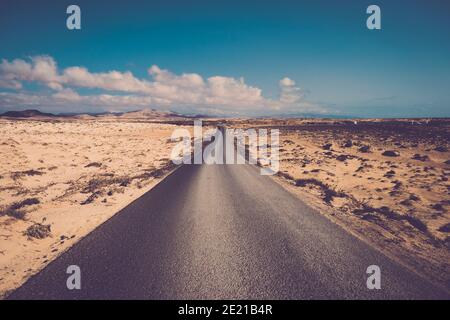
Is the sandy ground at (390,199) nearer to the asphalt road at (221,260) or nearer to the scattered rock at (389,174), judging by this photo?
the scattered rock at (389,174)

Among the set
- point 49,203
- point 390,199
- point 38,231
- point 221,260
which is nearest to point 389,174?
point 390,199

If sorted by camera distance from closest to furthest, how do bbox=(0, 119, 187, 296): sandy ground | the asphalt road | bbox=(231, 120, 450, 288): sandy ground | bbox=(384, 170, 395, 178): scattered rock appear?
the asphalt road → bbox=(0, 119, 187, 296): sandy ground → bbox=(231, 120, 450, 288): sandy ground → bbox=(384, 170, 395, 178): scattered rock

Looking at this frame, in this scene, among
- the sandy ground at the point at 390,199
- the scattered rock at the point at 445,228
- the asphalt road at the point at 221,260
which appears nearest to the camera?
the asphalt road at the point at 221,260

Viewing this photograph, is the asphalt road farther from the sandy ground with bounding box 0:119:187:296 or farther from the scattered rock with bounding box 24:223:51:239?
the scattered rock with bounding box 24:223:51:239

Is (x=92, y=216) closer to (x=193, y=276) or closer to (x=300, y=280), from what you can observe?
(x=193, y=276)

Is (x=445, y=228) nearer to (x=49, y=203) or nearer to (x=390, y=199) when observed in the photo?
(x=390, y=199)

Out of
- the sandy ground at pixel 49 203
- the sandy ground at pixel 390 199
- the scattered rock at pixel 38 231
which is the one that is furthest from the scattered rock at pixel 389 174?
the scattered rock at pixel 38 231

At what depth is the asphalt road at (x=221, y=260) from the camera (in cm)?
573

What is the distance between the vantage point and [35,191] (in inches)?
575

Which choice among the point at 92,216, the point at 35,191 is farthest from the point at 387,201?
A: the point at 35,191

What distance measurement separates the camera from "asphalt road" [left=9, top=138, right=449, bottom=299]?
18.8 ft

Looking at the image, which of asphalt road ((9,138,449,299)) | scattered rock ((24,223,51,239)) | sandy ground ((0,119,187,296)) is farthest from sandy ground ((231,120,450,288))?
scattered rock ((24,223,51,239))

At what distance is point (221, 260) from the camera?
7.02 meters

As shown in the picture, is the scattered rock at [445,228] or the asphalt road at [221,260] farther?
the scattered rock at [445,228]
